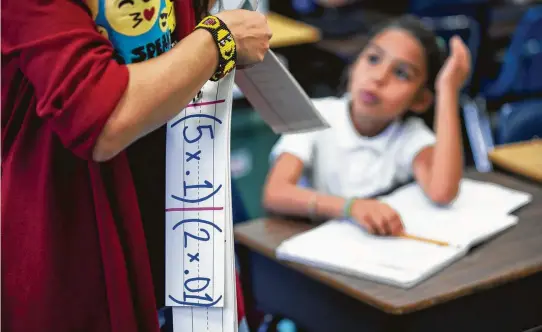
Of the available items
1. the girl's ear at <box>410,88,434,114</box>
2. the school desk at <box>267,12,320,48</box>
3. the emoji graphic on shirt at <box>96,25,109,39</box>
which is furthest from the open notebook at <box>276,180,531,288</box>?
the school desk at <box>267,12,320,48</box>

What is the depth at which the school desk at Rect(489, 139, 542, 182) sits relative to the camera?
228 cm

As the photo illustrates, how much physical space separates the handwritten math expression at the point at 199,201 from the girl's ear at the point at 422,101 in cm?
A: 131

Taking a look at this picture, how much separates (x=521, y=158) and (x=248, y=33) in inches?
59.8

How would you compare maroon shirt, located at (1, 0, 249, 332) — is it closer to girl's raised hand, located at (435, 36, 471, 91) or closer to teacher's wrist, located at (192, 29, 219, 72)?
teacher's wrist, located at (192, 29, 219, 72)

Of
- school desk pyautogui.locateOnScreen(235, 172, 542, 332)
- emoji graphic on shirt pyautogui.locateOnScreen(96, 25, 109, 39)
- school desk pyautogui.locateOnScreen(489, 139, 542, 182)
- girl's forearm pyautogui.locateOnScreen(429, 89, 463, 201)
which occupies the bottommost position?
school desk pyautogui.locateOnScreen(235, 172, 542, 332)

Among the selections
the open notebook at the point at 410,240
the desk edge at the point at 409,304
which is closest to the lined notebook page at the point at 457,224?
the open notebook at the point at 410,240

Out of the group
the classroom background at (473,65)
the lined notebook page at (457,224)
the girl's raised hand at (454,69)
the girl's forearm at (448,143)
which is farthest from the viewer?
the classroom background at (473,65)

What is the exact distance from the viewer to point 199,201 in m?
1.08

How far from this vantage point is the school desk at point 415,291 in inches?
62.5

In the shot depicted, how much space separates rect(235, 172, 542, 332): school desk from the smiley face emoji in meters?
0.77

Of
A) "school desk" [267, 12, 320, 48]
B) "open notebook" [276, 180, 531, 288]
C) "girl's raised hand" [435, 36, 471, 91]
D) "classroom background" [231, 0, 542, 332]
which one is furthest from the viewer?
"school desk" [267, 12, 320, 48]

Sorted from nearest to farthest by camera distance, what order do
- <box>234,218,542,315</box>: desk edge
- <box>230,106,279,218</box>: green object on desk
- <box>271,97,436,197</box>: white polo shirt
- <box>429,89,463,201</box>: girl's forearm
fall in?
<box>234,218,542,315</box>: desk edge < <box>429,89,463,201</box>: girl's forearm < <box>271,97,436,197</box>: white polo shirt < <box>230,106,279,218</box>: green object on desk

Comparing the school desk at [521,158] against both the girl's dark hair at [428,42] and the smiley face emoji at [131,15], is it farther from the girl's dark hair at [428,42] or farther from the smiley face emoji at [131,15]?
the smiley face emoji at [131,15]

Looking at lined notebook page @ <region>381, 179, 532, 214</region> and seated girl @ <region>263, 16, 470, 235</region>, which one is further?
seated girl @ <region>263, 16, 470, 235</region>
